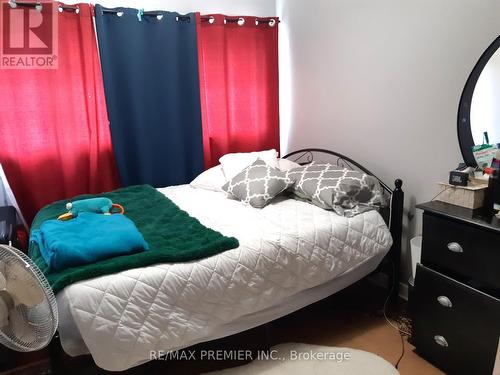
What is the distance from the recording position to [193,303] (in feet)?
5.24

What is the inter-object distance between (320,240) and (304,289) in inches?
10.9

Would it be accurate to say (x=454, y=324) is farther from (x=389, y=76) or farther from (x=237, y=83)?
(x=237, y=83)

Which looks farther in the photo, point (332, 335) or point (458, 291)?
point (332, 335)

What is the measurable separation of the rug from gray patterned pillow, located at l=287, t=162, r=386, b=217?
30.7 inches

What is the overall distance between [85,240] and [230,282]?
0.68 m

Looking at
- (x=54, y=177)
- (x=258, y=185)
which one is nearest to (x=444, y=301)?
(x=258, y=185)

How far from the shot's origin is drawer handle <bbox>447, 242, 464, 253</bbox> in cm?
168

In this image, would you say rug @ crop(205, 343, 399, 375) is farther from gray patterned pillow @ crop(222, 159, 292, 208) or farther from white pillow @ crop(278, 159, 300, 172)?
white pillow @ crop(278, 159, 300, 172)

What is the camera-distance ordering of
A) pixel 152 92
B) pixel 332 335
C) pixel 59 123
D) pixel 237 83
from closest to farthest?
pixel 332 335 → pixel 59 123 → pixel 152 92 → pixel 237 83

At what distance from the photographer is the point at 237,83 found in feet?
10.5

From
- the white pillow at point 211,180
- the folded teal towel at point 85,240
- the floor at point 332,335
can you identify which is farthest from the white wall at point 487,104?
the folded teal towel at point 85,240

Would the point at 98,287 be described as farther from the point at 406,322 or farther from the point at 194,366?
the point at 406,322

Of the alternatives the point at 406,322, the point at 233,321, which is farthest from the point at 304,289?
the point at 406,322

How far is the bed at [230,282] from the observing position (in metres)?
1.42
